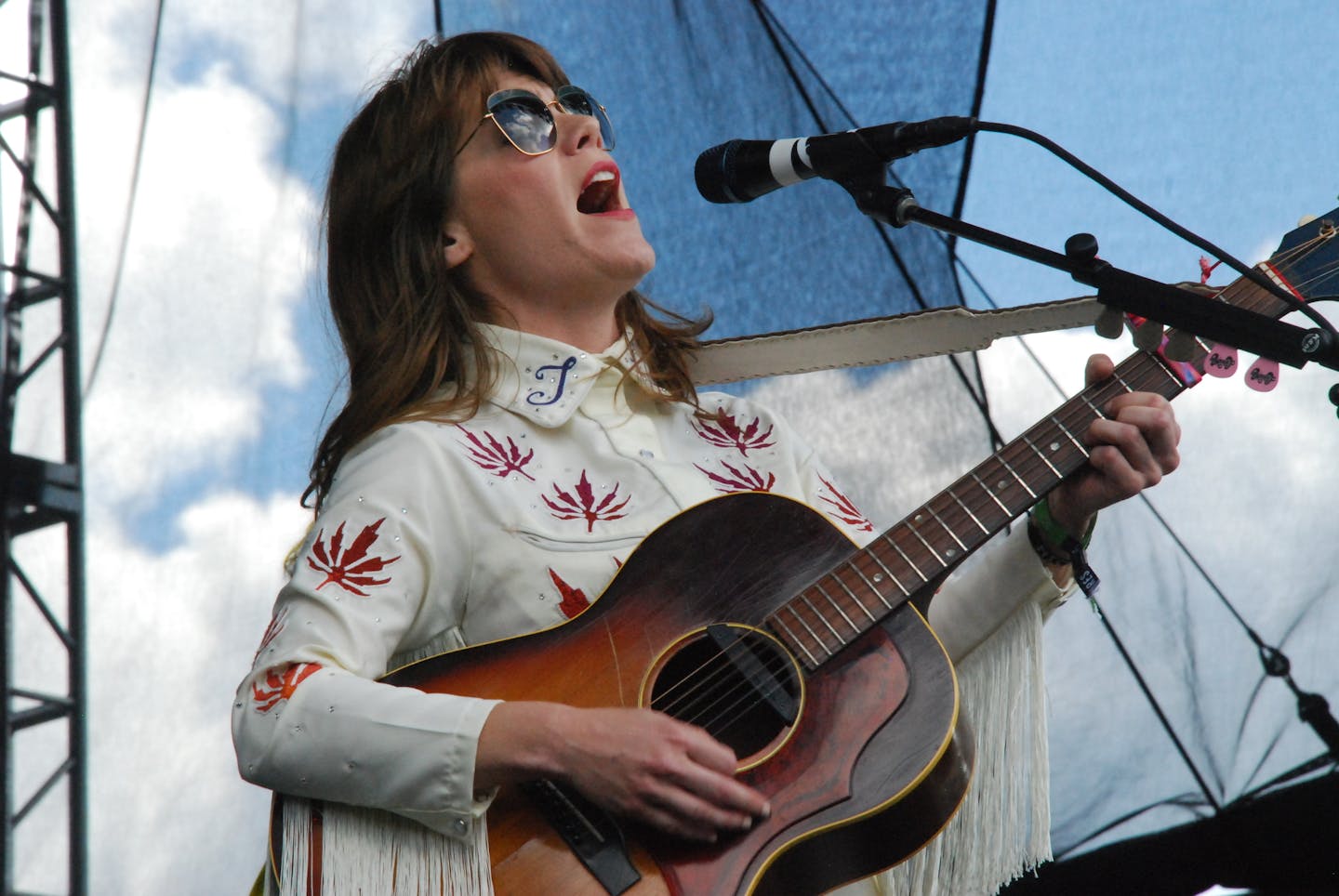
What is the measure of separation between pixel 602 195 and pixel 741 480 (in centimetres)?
46

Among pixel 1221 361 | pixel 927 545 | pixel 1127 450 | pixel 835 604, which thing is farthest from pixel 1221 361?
pixel 835 604

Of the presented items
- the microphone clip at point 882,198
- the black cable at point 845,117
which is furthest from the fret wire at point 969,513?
the black cable at point 845,117

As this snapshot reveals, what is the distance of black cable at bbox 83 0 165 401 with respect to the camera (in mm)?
2211

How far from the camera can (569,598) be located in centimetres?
154

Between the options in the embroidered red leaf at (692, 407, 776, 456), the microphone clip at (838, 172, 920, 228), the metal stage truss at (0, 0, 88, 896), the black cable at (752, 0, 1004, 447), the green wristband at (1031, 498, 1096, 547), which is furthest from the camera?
the black cable at (752, 0, 1004, 447)

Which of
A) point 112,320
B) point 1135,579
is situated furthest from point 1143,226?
point 112,320

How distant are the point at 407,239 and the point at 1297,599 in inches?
61.9

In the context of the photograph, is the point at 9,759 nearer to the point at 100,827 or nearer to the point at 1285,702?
the point at 100,827

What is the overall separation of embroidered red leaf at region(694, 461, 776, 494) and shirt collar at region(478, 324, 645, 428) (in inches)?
6.7

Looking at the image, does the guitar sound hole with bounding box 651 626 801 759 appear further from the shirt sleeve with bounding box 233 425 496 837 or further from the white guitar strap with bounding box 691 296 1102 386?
the white guitar strap with bounding box 691 296 1102 386

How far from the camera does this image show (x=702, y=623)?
1.43m

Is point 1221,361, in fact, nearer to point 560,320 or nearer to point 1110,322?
point 1110,322

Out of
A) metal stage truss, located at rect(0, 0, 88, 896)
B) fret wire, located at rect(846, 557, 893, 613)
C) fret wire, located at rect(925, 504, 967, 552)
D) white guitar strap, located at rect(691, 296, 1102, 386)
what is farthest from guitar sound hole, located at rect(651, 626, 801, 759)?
metal stage truss, located at rect(0, 0, 88, 896)

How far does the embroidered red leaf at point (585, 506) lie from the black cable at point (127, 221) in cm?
98
